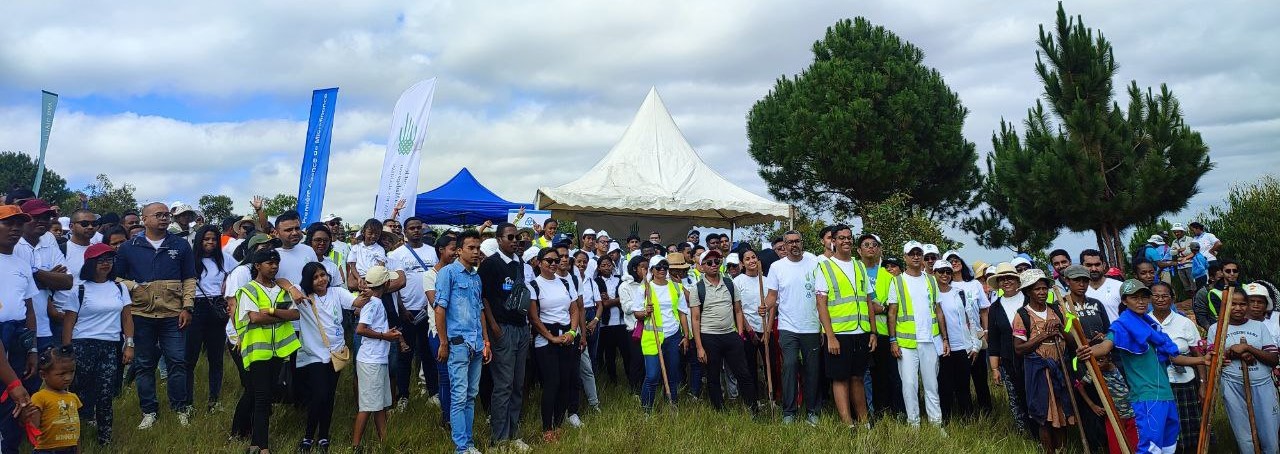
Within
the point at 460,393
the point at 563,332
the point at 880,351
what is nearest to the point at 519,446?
the point at 460,393

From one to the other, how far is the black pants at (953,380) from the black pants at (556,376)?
3276mm

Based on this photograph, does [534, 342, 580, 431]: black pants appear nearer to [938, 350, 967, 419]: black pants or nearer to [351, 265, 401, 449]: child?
[351, 265, 401, 449]: child

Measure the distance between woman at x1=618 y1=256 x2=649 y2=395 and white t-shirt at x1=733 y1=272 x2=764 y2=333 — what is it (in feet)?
3.15

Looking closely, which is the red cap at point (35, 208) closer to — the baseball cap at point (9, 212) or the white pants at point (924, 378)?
the baseball cap at point (9, 212)

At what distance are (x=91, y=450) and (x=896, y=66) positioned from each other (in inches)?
812

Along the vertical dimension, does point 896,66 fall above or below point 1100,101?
above

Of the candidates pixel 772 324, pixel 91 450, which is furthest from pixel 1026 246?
pixel 91 450

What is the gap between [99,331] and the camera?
219 inches

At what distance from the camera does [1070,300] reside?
5.93 meters

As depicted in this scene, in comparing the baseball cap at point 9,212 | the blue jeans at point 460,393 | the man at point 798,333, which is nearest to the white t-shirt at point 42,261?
the baseball cap at point 9,212

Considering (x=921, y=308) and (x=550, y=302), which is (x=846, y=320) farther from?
(x=550, y=302)

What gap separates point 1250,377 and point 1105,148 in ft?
36.7

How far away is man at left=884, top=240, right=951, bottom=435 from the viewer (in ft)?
21.5

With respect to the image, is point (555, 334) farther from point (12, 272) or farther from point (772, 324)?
point (12, 272)
